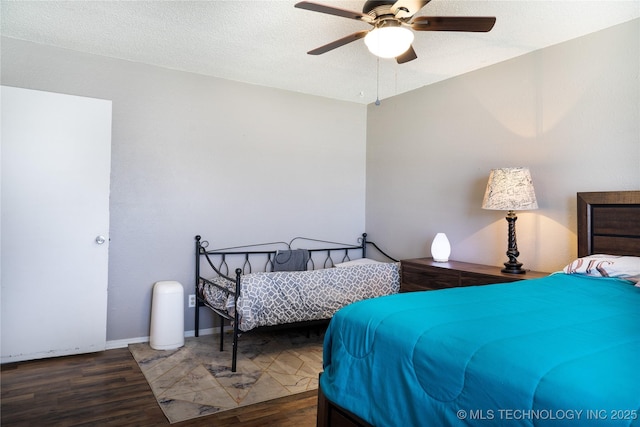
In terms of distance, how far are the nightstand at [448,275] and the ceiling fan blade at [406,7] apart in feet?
5.71

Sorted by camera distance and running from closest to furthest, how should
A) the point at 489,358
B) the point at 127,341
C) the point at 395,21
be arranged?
the point at 489,358
the point at 395,21
the point at 127,341

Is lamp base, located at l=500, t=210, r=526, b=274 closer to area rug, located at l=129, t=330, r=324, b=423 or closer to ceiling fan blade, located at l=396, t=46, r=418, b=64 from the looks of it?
ceiling fan blade, located at l=396, t=46, r=418, b=64

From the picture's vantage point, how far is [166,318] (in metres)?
3.20

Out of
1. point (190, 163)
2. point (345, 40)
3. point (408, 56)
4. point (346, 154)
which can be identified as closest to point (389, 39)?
point (345, 40)

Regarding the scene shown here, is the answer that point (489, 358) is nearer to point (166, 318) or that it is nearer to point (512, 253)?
point (512, 253)

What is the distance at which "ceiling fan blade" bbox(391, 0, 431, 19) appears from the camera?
182 centimetres

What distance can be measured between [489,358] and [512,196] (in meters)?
1.91

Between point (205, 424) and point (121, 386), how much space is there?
78 centimetres

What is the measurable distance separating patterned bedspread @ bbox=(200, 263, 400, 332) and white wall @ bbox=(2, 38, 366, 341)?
0.56 metres

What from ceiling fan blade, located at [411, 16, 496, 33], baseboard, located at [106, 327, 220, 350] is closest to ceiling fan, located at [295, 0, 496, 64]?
ceiling fan blade, located at [411, 16, 496, 33]

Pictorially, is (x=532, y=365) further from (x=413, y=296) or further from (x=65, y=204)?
(x=65, y=204)

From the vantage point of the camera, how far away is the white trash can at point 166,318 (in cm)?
318

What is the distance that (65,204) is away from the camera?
9.70ft

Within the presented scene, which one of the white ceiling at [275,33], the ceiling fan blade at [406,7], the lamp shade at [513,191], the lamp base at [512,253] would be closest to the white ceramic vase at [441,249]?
the lamp base at [512,253]
